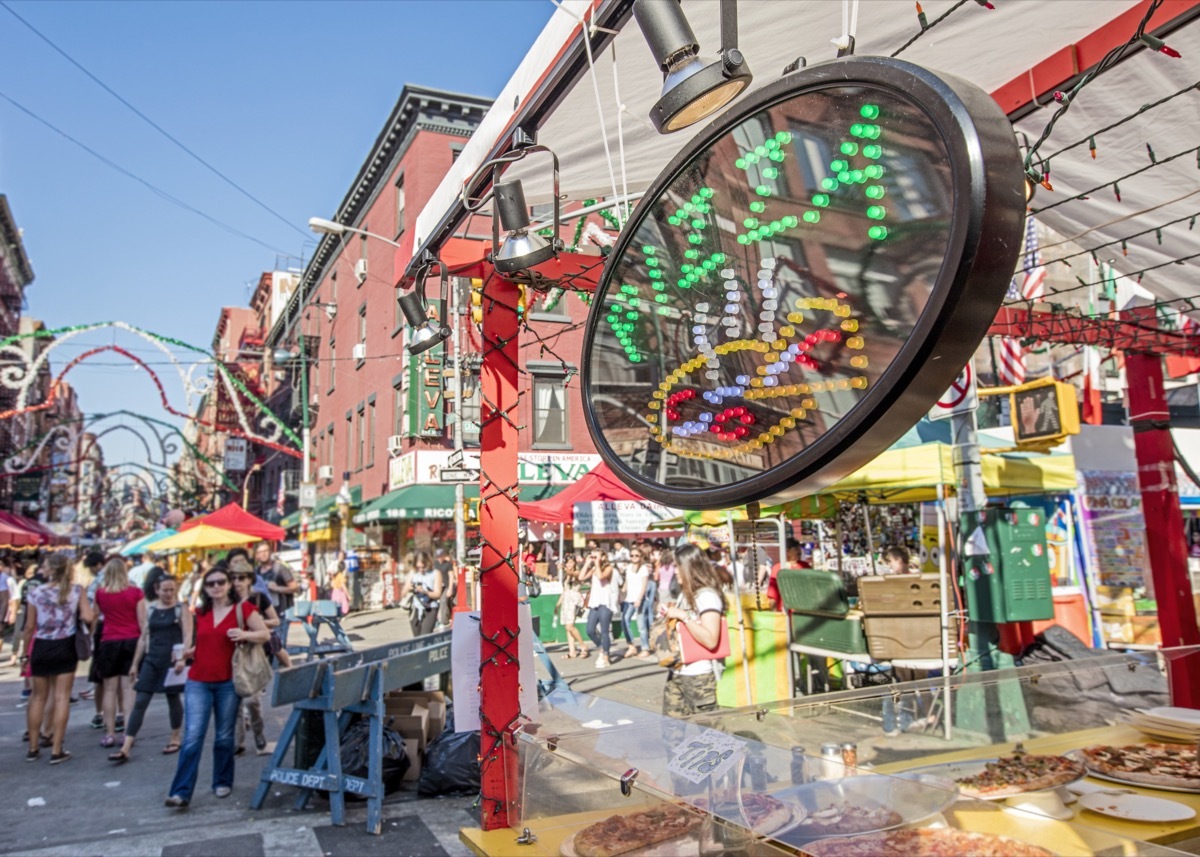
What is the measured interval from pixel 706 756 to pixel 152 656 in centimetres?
720

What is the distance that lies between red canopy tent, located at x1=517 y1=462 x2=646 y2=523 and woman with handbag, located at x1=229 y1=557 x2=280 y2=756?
3.56 meters

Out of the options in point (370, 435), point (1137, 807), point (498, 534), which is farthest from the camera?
Answer: point (370, 435)

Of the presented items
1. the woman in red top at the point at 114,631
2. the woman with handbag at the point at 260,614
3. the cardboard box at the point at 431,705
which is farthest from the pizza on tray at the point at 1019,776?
the woman in red top at the point at 114,631

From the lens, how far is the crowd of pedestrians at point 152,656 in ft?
22.1

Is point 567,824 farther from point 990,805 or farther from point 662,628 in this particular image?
point 662,628

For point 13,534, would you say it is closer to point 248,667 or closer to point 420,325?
point 248,667

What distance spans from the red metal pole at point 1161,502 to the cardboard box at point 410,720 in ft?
19.5

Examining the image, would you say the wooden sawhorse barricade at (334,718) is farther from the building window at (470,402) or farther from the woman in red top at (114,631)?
the woman in red top at (114,631)

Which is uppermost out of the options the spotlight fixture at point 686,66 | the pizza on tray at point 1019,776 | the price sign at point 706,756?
the spotlight fixture at point 686,66

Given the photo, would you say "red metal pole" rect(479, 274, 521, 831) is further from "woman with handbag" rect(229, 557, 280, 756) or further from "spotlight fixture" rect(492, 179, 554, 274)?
"woman with handbag" rect(229, 557, 280, 756)

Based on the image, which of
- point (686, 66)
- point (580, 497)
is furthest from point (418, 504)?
point (686, 66)

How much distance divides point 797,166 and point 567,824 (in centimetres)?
254

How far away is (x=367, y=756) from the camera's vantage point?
6555mm

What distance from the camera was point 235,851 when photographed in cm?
546
